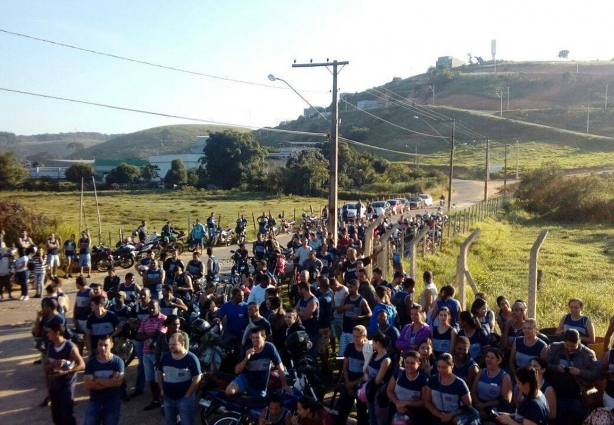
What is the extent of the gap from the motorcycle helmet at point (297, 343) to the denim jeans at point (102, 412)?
2.18 m

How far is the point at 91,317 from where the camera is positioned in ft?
26.3

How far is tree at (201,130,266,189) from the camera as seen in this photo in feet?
212

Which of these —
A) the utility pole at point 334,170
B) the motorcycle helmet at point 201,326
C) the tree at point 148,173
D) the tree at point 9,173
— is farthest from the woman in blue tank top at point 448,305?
the tree at point 148,173

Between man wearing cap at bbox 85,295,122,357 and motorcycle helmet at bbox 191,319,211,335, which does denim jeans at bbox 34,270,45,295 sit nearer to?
man wearing cap at bbox 85,295,122,357

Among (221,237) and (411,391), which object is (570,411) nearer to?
(411,391)

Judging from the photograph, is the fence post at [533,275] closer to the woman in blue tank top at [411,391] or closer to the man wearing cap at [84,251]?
the woman in blue tank top at [411,391]

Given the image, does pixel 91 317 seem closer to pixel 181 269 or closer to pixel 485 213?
pixel 181 269

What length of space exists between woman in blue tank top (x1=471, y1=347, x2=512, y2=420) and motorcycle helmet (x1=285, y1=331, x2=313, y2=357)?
7.56 ft

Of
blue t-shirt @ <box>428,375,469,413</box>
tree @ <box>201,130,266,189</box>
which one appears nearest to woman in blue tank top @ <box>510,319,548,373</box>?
blue t-shirt @ <box>428,375,469,413</box>

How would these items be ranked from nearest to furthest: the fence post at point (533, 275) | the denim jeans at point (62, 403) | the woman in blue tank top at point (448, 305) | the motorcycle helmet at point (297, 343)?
the denim jeans at point (62, 403) < the motorcycle helmet at point (297, 343) < the woman in blue tank top at point (448, 305) < the fence post at point (533, 275)

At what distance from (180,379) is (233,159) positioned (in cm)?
6000

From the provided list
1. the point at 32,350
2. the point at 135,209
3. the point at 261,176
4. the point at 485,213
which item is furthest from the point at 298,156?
the point at 32,350

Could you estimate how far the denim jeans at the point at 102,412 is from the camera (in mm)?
6176

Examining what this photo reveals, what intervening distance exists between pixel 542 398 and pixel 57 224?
18.7 meters
